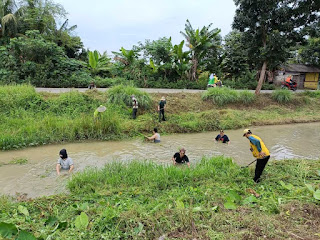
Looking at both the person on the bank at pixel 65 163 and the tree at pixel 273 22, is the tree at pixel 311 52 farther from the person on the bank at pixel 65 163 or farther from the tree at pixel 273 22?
the person on the bank at pixel 65 163

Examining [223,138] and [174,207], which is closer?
[174,207]

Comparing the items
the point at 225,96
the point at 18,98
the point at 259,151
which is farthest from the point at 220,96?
the point at 18,98

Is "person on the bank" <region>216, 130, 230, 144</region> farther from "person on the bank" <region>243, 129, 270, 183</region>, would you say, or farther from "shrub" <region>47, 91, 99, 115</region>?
"shrub" <region>47, 91, 99, 115</region>

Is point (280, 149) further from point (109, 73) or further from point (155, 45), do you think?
point (109, 73)

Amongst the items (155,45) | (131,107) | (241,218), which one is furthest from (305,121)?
(241,218)

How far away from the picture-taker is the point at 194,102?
15977mm

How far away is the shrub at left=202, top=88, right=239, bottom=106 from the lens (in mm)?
16250

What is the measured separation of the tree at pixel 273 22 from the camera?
15.2 meters

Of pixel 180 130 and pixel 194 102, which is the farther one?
pixel 194 102

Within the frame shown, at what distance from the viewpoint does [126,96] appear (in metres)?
14.1

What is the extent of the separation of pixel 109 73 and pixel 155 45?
4.86 meters

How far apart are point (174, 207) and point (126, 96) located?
1050cm

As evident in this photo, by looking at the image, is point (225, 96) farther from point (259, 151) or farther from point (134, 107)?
point (259, 151)

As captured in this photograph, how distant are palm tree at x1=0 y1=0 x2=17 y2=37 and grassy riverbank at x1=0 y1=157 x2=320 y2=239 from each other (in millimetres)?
18603
